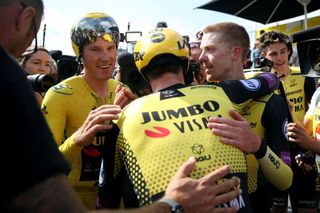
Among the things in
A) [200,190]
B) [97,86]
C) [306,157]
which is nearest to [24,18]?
[200,190]

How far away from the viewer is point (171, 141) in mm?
1986

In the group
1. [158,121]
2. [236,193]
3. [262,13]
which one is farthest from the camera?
[262,13]

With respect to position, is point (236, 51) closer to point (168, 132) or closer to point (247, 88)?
point (247, 88)

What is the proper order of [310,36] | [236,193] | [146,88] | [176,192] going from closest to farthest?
1. [176,192]
2. [236,193]
3. [146,88]
4. [310,36]

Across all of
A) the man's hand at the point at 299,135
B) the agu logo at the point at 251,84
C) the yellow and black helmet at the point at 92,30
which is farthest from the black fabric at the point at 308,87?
the yellow and black helmet at the point at 92,30

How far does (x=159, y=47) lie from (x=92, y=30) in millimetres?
1218

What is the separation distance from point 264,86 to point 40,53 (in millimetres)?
3130

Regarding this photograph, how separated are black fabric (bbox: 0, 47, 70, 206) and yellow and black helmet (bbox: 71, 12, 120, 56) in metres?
2.34

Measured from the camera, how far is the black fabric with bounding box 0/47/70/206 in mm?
1044

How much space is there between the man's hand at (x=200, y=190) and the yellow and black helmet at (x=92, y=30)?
194 cm

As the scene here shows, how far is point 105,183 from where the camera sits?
7.73 feet

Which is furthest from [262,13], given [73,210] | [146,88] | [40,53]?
[73,210]

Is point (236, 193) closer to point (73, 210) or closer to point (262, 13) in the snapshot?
point (73, 210)

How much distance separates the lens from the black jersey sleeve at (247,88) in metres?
2.47
